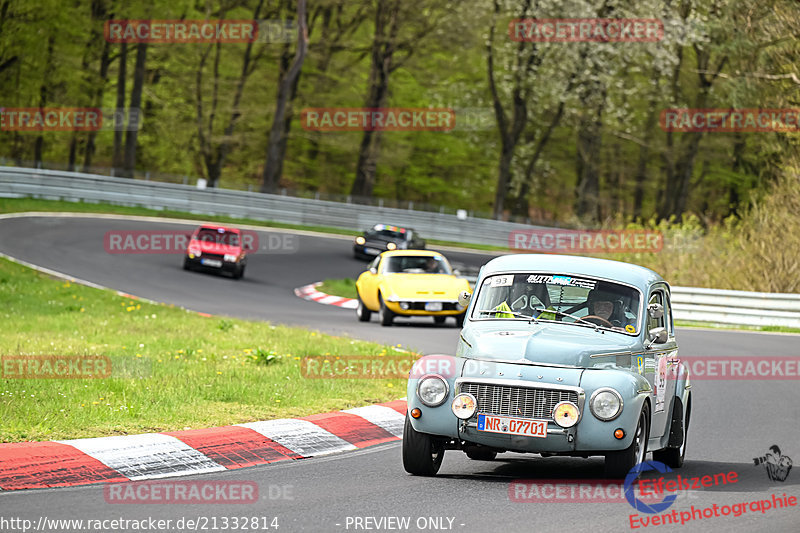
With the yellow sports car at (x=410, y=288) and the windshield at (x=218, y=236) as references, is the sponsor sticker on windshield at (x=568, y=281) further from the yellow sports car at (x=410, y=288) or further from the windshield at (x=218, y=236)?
the windshield at (x=218, y=236)

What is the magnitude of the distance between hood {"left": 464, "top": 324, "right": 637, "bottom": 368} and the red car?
23.2m

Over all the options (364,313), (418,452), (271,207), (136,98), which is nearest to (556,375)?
(418,452)

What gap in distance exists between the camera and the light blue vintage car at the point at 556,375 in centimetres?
785

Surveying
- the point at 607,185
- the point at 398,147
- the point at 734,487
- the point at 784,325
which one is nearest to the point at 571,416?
the point at 734,487

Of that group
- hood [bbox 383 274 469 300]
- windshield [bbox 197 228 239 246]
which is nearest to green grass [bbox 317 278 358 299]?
windshield [bbox 197 228 239 246]

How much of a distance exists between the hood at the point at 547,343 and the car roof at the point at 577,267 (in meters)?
0.61

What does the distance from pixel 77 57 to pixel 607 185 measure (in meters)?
41.1

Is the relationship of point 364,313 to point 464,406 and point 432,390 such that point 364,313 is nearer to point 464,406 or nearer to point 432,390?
point 432,390

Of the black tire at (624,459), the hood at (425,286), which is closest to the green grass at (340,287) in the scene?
the hood at (425,286)

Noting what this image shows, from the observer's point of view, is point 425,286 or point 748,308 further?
point 748,308

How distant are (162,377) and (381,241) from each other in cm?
2951

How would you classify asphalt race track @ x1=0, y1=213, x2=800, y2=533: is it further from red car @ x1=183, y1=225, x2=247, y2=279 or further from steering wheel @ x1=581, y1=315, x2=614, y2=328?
red car @ x1=183, y1=225, x2=247, y2=279

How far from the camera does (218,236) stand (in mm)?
32281

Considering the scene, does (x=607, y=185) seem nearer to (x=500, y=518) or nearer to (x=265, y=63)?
(x=265, y=63)
